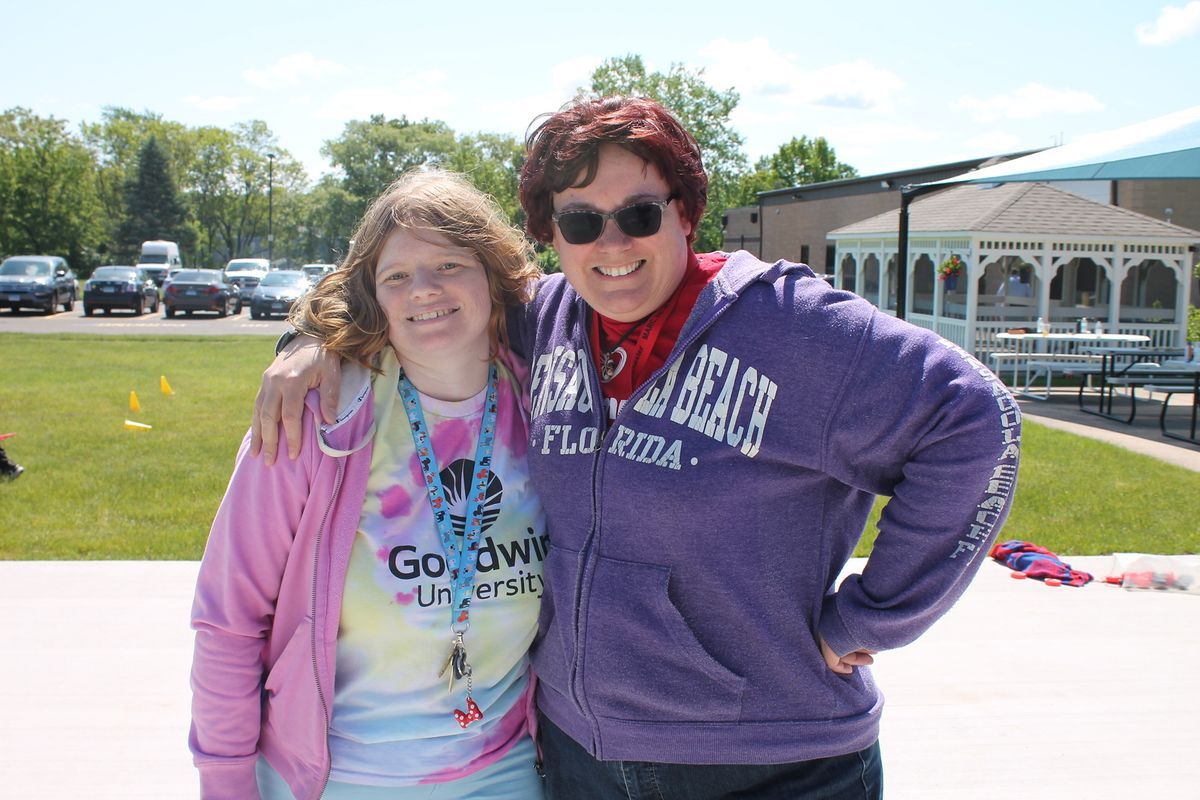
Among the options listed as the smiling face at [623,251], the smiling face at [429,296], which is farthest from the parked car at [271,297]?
the smiling face at [623,251]

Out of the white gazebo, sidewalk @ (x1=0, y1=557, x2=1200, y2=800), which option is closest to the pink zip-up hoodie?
sidewalk @ (x1=0, y1=557, x2=1200, y2=800)

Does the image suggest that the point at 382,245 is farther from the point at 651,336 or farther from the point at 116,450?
the point at 116,450

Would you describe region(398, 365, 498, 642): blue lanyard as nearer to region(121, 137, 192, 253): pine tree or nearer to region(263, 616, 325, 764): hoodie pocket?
region(263, 616, 325, 764): hoodie pocket

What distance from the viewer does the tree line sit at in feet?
163

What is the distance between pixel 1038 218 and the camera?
18734mm

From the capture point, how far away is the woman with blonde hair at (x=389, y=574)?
196 centimetres

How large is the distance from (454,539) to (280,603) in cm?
38

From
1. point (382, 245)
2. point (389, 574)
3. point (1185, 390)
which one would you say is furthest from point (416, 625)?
point (1185, 390)

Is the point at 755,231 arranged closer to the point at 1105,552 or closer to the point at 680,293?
the point at 1105,552

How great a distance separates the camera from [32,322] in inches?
1047

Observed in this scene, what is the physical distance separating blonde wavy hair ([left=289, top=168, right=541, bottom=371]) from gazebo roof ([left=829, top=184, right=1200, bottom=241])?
1766 centimetres

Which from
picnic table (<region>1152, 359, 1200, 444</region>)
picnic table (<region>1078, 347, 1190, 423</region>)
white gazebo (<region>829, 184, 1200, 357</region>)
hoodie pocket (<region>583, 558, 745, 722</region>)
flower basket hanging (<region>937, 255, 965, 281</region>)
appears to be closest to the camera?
hoodie pocket (<region>583, 558, 745, 722</region>)

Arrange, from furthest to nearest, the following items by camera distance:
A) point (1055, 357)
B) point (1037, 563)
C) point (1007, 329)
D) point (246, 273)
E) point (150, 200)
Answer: point (150, 200)
point (246, 273)
point (1007, 329)
point (1055, 357)
point (1037, 563)

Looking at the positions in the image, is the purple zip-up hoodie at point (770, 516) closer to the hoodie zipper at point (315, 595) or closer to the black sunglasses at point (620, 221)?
the black sunglasses at point (620, 221)
